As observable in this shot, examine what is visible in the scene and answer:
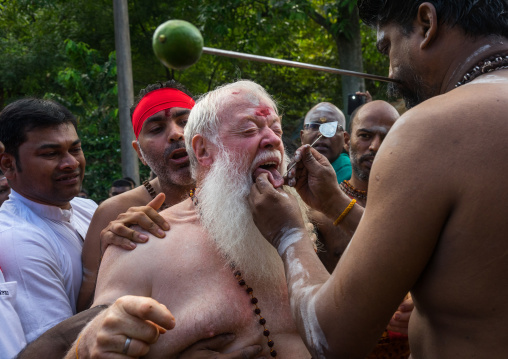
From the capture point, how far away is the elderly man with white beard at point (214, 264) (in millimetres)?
2346

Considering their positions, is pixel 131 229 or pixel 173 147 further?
pixel 173 147

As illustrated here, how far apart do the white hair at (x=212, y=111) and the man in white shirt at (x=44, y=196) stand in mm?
897

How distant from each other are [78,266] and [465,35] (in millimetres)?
2502

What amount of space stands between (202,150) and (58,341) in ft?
4.08

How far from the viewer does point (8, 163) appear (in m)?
3.31

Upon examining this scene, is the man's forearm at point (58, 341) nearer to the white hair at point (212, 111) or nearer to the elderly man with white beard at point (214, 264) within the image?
the elderly man with white beard at point (214, 264)

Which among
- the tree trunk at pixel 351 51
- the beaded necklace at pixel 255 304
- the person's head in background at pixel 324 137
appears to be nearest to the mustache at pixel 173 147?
the beaded necklace at pixel 255 304

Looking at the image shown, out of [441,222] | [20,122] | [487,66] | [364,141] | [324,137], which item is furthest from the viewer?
[324,137]

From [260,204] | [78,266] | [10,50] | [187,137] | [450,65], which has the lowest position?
[78,266]

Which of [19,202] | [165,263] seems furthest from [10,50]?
[165,263]

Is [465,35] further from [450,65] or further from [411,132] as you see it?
[411,132]

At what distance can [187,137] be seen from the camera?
3.05 metres

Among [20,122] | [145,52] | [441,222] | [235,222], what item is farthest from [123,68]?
[441,222]

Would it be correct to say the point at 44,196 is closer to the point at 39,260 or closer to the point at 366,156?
the point at 39,260
